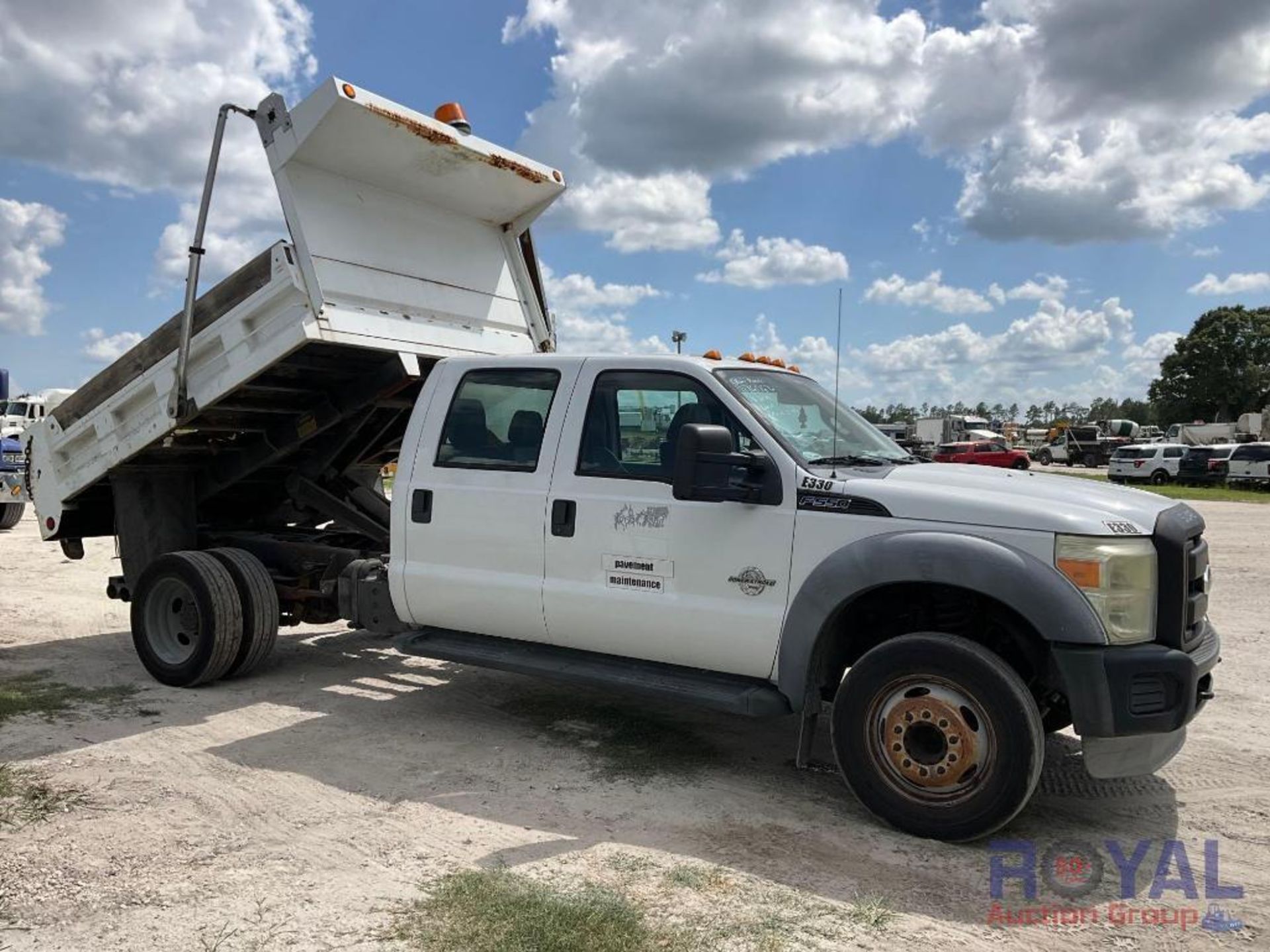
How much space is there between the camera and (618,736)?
18.2 ft

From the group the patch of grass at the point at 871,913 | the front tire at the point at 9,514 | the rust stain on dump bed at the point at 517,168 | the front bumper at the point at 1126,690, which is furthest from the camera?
the front tire at the point at 9,514

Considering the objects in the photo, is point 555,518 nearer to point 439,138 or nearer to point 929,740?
point 929,740

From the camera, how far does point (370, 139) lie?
5.96 m

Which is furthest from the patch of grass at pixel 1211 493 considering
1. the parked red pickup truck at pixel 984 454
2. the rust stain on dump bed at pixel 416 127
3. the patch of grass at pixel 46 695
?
the patch of grass at pixel 46 695

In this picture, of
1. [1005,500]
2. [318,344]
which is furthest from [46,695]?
[1005,500]

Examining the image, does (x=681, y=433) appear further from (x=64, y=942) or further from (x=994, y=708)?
(x=64, y=942)

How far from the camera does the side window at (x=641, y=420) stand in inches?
193

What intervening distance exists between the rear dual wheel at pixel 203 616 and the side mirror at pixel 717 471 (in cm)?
344

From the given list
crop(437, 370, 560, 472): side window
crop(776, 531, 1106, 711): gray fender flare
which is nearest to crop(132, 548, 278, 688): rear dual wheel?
crop(437, 370, 560, 472): side window

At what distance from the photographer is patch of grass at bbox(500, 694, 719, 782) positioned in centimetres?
505

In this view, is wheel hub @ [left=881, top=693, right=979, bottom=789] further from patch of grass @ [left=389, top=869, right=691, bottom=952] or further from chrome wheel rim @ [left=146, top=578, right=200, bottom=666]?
chrome wheel rim @ [left=146, top=578, right=200, bottom=666]

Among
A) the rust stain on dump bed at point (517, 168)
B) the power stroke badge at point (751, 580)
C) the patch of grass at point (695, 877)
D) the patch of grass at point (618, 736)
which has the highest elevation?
the rust stain on dump bed at point (517, 168)

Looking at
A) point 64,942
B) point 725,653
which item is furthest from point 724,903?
point 64,942

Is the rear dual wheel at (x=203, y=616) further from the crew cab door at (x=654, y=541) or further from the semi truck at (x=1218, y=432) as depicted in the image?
the semi truck at (x=1218, y=432)
